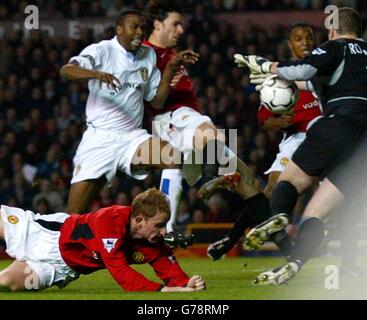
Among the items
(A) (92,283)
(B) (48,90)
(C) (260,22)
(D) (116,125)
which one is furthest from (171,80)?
(C) (260,22)

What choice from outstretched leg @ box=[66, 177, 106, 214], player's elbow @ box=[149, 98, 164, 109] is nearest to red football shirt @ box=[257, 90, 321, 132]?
player's elbow @ box=[149, 98, 164, 109]

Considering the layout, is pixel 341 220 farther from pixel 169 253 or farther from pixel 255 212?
pixel 169 253

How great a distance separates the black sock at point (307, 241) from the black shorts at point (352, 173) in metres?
0.33

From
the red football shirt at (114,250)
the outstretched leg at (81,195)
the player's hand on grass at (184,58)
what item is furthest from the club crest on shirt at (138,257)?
the player's hand on grass at (184,58)

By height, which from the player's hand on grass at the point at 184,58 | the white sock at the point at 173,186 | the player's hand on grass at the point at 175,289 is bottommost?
the player's hand on grass at the point at 175,289

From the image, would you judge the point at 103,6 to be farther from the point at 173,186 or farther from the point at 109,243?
the point at 109,243

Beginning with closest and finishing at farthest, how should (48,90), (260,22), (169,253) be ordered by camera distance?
(169,253), (48,90), (260,22)

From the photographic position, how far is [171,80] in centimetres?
933

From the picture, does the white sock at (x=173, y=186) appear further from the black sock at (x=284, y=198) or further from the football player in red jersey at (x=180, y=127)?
the black sock at (x=284, y=198)

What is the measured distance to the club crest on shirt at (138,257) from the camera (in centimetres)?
703

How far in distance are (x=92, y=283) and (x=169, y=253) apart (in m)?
1.33

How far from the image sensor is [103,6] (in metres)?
16.7

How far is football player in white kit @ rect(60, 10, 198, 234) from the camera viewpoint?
9062mm

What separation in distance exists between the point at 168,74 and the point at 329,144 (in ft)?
7.19
